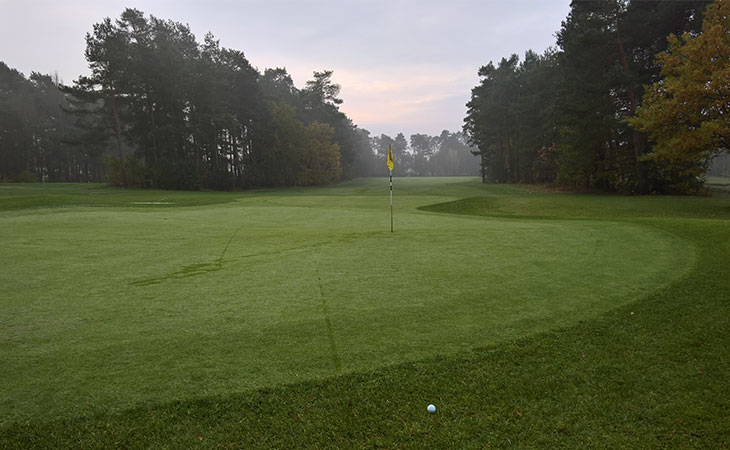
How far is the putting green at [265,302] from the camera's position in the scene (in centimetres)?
311

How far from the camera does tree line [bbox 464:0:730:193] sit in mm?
16750

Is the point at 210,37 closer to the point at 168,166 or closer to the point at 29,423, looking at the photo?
the point at 168,166

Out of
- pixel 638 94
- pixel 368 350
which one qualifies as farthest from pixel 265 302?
pixel 638 94

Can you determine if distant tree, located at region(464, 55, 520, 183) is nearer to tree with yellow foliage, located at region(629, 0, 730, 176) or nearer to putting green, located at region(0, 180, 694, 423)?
tree with yellow foliage, located at region(629, 0, 730, 176)

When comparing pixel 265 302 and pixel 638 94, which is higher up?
pixel 638 94

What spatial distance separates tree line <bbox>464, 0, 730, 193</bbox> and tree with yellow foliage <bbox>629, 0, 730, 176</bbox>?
0.04m

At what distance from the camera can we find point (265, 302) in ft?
15.5

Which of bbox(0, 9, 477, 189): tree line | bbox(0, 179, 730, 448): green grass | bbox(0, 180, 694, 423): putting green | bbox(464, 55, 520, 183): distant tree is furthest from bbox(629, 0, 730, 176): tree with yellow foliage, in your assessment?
bbox(0, 9, 477, 189): tree line

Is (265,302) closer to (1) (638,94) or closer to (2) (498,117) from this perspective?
(1) (638,94)

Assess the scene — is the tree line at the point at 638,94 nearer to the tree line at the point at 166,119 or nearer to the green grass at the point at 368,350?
the green grass at the point at 368,350

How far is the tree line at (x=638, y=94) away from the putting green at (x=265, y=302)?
1238cm

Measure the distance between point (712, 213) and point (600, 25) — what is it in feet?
47.3

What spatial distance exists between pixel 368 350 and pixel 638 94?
100ft

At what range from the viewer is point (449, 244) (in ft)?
28.2
